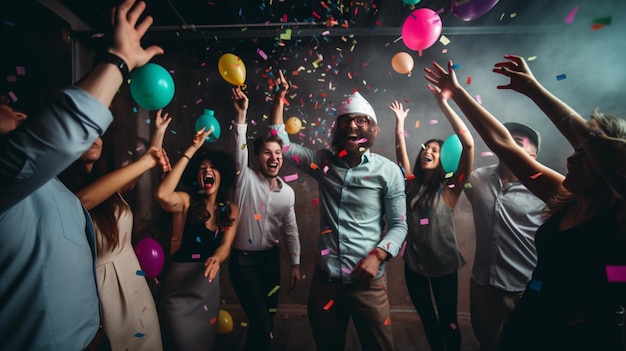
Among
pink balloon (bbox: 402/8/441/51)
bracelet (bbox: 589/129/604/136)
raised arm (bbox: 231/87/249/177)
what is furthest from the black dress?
raised arm (bbox: 231/87/249/177)

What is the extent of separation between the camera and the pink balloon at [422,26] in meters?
2.03

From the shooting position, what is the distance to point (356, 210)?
79.6 inches

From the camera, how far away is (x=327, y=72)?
3406mm

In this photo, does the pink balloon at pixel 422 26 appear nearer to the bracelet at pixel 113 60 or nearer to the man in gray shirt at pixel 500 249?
the man in gray shirt at pixel 500 249

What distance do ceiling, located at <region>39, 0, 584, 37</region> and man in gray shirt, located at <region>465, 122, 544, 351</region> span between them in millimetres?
1790

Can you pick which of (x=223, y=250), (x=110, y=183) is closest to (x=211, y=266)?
(x=223, y=250)

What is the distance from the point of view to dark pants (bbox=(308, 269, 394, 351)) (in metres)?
1.89

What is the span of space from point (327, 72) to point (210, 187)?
81.3 inches

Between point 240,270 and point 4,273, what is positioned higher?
point 4,273

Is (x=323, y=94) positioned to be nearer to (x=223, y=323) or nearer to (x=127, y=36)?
(x=127, y=36)

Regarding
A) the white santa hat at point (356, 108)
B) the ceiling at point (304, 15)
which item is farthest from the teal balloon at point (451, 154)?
the ceiling at point (304, 15)

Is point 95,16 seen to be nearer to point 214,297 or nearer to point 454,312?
point 214,297

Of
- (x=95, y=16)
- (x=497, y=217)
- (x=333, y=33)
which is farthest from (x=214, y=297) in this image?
(x=95, y=16)

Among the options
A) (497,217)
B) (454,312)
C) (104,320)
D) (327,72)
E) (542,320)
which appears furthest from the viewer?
(327,72)
